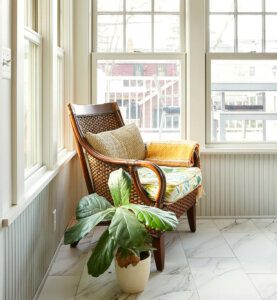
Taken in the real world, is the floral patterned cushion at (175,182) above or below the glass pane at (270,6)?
below

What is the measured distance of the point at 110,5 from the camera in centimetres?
354

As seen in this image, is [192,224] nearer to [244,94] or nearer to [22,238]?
[244,94]

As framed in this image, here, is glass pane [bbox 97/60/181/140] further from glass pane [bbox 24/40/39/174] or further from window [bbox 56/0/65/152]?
glass pane [bbox 24/40/39/174]

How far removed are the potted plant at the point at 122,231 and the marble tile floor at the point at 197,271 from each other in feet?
0.44

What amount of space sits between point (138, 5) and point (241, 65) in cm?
107

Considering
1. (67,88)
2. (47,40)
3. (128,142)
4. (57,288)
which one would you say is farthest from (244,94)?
(57,288)

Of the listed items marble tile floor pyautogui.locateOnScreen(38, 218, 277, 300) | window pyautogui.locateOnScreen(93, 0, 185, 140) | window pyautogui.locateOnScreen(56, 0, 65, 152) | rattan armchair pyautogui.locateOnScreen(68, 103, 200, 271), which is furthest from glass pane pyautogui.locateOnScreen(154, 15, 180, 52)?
marble tile floor pyautogui.locateOnScreen(38, 218, 277, 300)

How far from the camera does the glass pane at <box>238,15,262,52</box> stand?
138 inches

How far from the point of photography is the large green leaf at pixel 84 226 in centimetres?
197

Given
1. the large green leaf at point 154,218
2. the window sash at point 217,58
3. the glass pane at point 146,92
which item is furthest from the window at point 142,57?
the large green leaf at point 154,218

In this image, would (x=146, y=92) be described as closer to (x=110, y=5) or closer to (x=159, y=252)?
(x=110, y=5)

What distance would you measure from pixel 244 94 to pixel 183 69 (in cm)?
60

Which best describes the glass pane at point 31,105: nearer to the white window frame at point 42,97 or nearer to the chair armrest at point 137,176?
the white window frame at point 42,97

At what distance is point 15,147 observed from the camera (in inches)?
64.6
